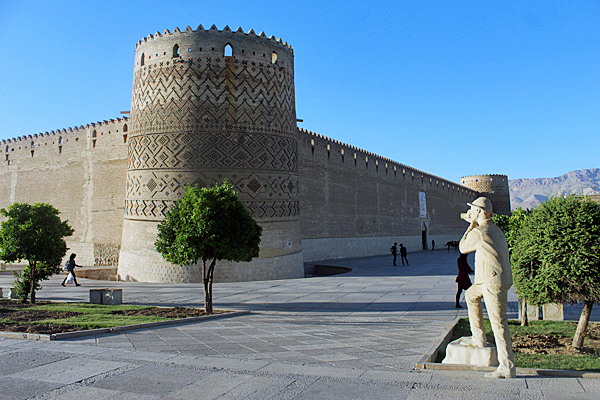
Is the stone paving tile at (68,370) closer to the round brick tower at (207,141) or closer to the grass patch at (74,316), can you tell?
the grass patch at (74,316)

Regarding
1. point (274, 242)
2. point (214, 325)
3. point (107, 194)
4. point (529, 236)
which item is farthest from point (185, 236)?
point (107, 194)

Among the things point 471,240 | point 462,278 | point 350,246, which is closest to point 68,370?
point 471,240

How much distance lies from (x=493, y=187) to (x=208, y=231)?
43.4 meters

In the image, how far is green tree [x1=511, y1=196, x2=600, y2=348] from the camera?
17.6 feet

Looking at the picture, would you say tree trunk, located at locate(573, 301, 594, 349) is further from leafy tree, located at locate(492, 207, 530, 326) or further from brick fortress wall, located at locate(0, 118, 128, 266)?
brick fortress wall, located at locate(0, 118, 128, 266)

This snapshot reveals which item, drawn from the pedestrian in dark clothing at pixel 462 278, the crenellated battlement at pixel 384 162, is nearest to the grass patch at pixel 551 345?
the pedestrian in dark clothing at pixel 462 278

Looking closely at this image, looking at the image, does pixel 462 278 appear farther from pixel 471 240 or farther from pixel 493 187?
pixel 493 187

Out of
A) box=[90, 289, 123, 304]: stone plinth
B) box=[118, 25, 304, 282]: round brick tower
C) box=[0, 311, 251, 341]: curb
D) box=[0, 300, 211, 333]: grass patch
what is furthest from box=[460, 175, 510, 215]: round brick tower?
box=[0, 311, 251, 341]: curb

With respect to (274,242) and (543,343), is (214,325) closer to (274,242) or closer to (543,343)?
(543,343)

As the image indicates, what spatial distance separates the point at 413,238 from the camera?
32.7 meters

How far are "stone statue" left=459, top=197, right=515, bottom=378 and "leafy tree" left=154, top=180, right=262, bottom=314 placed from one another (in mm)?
4987

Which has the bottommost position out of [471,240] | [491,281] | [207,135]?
[491,281]

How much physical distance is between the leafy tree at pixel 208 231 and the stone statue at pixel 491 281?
4.99 metres

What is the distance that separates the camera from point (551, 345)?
18.6ft
